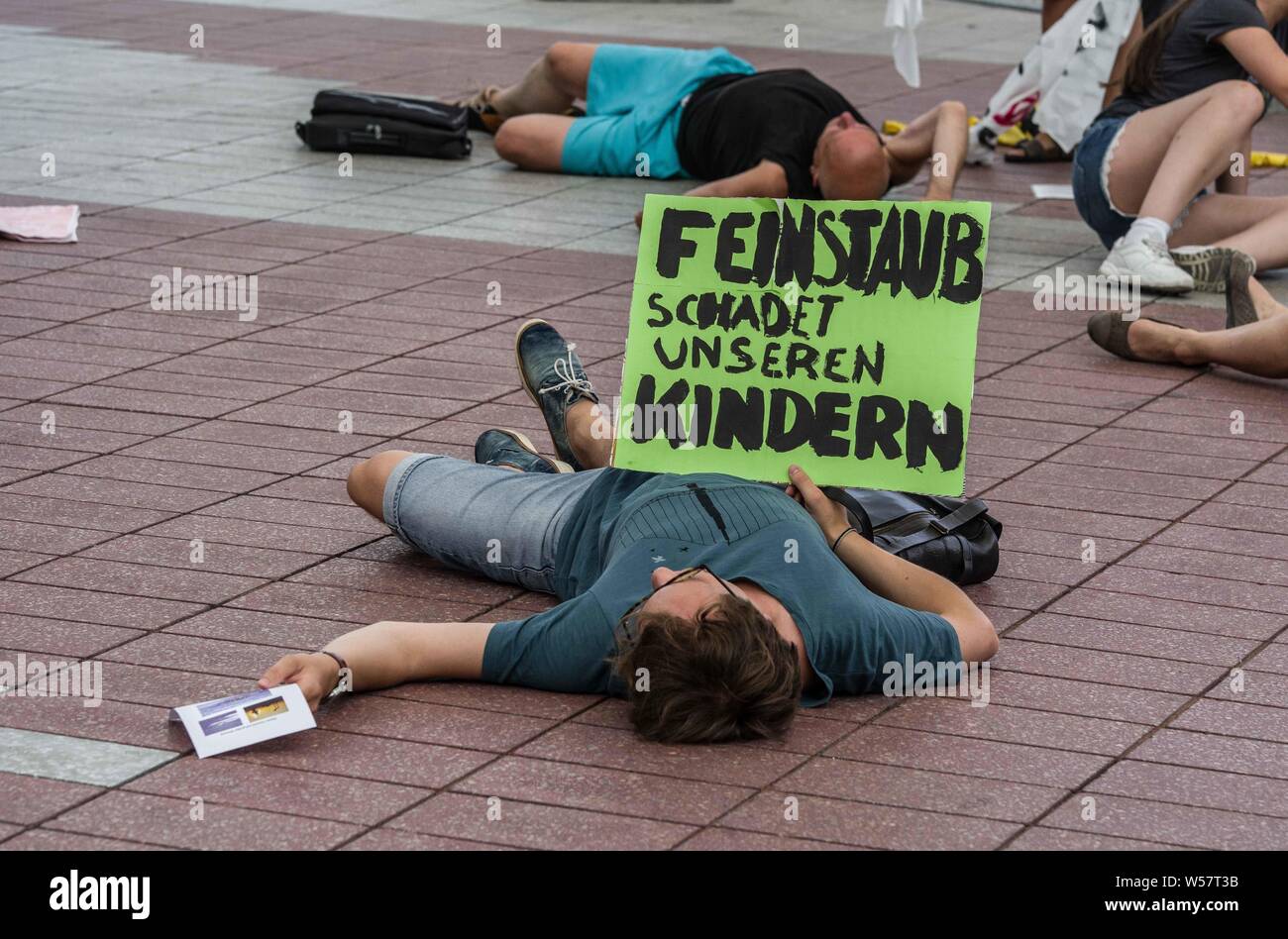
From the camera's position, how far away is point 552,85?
9984mm

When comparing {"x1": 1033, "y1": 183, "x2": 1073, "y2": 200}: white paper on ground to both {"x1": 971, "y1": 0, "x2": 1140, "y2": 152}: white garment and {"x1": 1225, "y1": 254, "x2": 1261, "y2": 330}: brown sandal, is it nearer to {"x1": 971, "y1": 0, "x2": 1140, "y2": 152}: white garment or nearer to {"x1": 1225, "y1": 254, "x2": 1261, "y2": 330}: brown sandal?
{"x1": 971, "y1": 0, "x2": 1140, "y2": 152}: white garment

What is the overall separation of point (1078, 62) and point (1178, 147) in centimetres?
175

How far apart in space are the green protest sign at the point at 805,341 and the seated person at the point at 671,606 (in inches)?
4.5

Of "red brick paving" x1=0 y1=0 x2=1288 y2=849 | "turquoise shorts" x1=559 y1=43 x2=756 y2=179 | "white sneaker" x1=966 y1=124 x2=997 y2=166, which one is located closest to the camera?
"red brick paving" x1=0 y1=0 x2=1288 y2=849

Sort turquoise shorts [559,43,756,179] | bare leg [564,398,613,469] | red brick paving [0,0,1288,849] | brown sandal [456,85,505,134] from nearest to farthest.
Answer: red brick paving [0,0,1288,849] < bare leg [564,398,613,469] < turquoise shorts [559,43,756,179] < brown sandal [456,85,505,134]

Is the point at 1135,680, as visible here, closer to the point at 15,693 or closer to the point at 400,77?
the point at 15,693

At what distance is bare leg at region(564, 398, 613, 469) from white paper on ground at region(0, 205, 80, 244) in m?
3.58

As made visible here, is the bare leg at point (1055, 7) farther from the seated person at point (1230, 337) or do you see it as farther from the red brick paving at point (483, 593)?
the seated person at point (1230, 337)

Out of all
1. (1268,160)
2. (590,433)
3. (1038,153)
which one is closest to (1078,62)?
(1038,153)

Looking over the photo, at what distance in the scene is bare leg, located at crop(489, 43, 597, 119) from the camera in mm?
9719

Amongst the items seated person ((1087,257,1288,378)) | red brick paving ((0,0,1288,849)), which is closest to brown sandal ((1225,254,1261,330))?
seated person ((1087,257,1288,378))

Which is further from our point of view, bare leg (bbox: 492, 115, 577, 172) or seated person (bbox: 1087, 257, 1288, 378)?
bare leg (bbox: 492, 115, 577, 172)

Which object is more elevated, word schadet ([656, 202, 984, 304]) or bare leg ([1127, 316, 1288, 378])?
word schadet ([656, 202, 984, 304])

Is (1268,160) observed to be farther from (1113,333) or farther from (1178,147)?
(1113,333)
